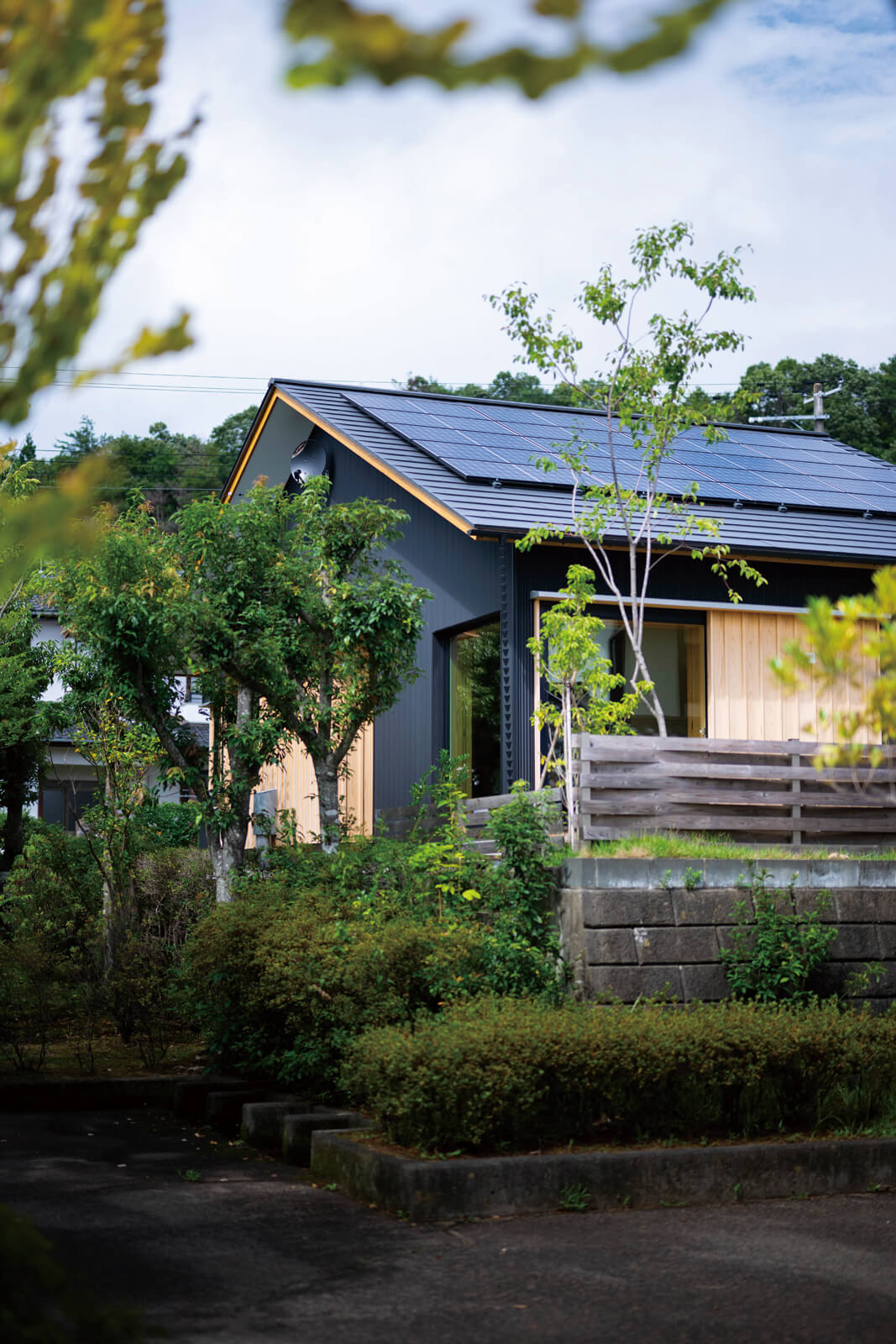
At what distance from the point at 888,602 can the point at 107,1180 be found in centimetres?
616

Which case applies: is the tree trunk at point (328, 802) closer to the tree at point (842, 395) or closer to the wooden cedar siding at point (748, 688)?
the wooden cedar siding at point (748, 688)

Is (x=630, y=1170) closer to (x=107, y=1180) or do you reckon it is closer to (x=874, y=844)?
(x=107, y=1180)

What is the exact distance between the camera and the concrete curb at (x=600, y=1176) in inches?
267

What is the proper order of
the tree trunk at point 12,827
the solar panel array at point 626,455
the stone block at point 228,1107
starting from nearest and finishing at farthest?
the stone block at point 228,1107 < the solar panel array at point 626,455 < the tree trunk at point 12,827

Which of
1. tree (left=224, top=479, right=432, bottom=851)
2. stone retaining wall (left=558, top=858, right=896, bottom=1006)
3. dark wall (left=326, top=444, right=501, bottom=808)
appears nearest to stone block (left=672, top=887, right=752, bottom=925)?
stone retaining wall (left=558, top=858, right=896, bottom=1006)

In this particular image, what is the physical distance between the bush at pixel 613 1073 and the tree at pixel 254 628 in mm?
3928

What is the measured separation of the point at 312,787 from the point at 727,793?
8.97 m

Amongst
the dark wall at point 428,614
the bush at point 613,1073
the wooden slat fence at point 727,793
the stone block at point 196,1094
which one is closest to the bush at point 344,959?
the stone block at point 196,1094

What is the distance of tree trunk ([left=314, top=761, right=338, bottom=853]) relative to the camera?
11781mm

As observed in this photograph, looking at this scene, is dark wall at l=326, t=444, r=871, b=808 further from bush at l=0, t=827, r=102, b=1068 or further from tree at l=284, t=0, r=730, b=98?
tree at l=284, t=0, r=730, b=98

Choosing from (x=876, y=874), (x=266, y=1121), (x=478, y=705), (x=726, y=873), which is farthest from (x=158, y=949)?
(x=876, y=874)

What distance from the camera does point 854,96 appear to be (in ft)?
19.4

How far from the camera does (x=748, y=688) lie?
45.3ft

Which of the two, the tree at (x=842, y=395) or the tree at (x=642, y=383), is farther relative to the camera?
the tree at (x=842, y=395)
